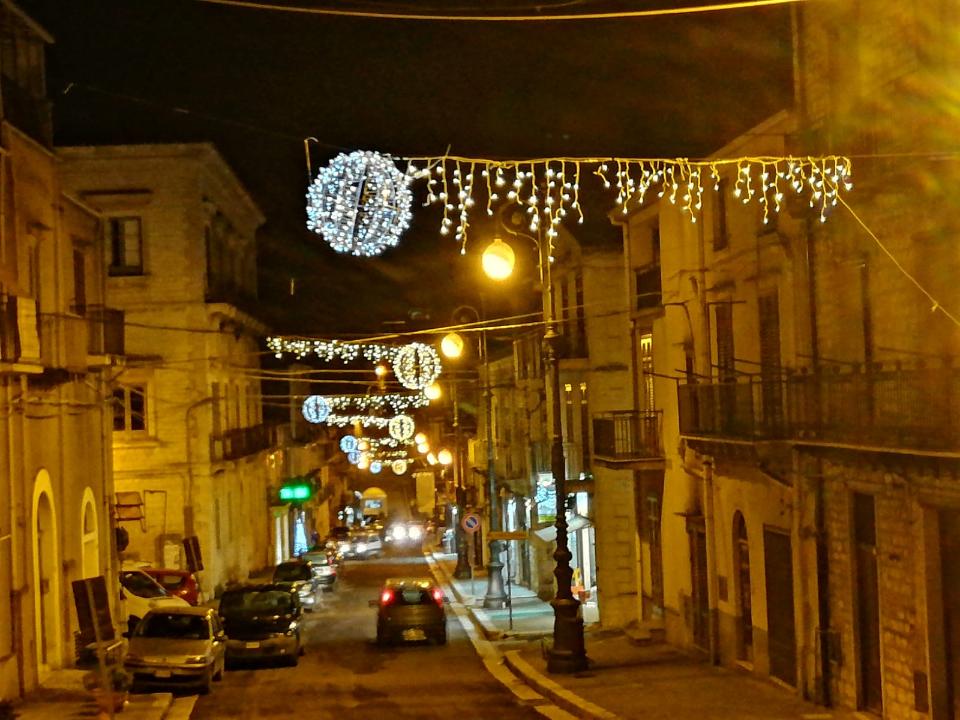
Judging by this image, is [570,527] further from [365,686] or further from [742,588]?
[365,686]

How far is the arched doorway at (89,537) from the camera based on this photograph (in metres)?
24.9

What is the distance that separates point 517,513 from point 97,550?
21.7 m

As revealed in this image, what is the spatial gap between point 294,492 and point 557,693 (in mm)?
36043

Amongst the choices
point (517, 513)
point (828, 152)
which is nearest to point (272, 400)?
Answer: point (517, 513)

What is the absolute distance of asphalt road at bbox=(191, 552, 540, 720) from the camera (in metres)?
18.7

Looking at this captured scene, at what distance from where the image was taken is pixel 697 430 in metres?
21.2

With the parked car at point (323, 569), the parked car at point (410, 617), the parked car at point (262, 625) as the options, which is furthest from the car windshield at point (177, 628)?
the parked car at point (323, 569)

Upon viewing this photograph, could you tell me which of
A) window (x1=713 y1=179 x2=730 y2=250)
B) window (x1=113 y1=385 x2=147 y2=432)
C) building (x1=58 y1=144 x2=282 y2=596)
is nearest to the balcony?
building (x1=58 y1=144 x2=282 y2=596)

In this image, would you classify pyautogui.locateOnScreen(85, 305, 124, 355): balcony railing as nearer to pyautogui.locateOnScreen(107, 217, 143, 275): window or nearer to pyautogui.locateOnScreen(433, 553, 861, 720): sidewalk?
pyautogui.locateOnScreen(433, 553, 861, 720): sidewalk

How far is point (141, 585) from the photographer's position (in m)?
30.2

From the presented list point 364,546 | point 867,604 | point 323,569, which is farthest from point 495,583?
point 364,546

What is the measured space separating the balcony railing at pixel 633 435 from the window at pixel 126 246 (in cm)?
2058

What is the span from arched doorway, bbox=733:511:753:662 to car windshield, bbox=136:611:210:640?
9167mm

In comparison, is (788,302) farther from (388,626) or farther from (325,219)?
(388,626)
